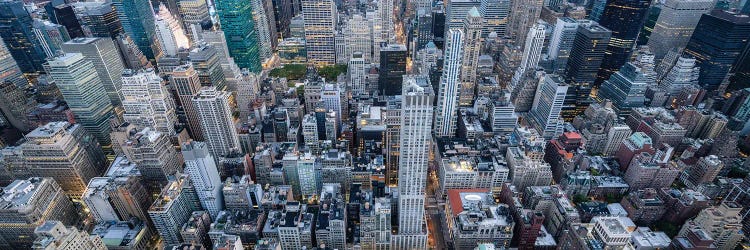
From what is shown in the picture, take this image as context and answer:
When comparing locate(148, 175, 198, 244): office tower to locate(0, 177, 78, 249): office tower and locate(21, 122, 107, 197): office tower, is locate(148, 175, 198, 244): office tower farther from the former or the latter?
locate(21, 122, 107, 197): office tower

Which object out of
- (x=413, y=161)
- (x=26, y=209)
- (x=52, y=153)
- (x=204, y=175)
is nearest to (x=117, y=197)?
(x=26, y=209)

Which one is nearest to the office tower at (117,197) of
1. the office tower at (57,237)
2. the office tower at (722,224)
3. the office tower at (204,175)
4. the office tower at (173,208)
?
the office tower at (173,208)

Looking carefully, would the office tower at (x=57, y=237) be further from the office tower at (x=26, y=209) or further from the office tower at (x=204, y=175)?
the office tower at (x=204, y=175)

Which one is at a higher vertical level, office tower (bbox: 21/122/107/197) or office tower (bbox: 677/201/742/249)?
office tower (bbox: 21/122/107/197)

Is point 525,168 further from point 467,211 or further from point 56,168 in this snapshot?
point 56,168

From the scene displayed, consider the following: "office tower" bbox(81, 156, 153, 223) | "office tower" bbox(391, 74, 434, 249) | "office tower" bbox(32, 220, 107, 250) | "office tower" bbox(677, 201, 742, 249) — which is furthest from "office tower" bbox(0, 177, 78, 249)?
"office tower" bbox(677, 201, 742, 249)
